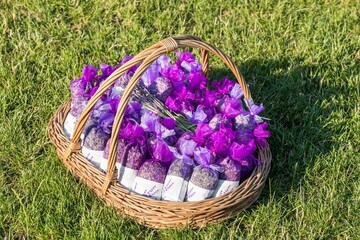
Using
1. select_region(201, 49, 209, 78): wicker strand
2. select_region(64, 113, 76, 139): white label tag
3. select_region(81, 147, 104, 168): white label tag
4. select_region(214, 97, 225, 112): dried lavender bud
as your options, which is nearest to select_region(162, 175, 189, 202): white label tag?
select_region(81, 147, 104, 168): white label tag

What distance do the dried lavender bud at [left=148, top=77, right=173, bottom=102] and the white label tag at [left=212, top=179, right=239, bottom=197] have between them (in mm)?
488

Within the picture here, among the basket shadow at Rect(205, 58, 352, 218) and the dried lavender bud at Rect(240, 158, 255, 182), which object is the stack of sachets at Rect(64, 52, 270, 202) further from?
the basket shadow at Rect(205, 58, 352, 218)

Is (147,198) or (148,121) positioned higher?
(148,121)

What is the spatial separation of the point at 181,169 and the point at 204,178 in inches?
4.0

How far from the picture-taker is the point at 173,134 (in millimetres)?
2631

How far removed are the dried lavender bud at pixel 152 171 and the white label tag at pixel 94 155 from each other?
0.72ft

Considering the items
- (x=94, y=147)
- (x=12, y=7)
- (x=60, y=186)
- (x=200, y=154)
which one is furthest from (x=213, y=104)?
(x=12, y=7)

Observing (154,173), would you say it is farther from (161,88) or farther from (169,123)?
(161,88)

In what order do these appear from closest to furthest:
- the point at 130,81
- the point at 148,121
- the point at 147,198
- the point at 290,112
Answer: the point at 130,81
the point at 147,198
the point at 148,121
the point at 290,112

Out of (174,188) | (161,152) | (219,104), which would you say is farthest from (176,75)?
(174,188)

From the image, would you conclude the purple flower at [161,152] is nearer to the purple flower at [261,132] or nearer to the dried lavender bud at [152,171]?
the dried lavender bud at [152,171]

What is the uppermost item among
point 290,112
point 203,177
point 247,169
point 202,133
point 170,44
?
point 170,44

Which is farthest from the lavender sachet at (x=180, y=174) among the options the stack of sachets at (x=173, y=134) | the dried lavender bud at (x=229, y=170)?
the dried lavender bud at (x=229, y=170)

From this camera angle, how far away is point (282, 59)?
11.9 feet
